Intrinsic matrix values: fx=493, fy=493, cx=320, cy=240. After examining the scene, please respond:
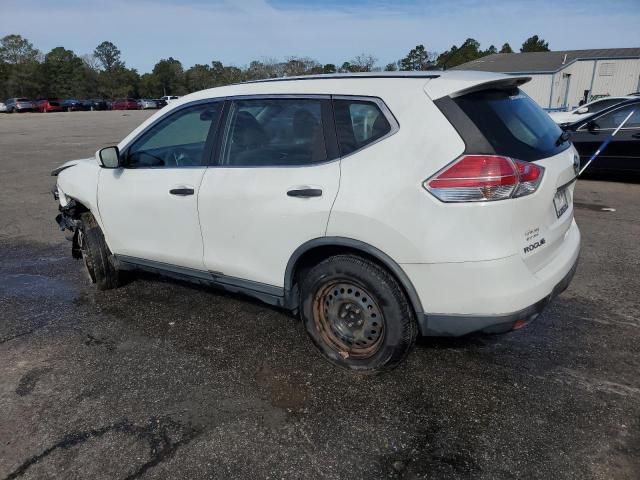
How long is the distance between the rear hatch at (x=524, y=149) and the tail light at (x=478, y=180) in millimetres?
48

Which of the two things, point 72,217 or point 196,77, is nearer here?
point 72,217

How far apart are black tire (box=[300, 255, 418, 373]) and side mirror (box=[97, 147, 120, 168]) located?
1.88 meters

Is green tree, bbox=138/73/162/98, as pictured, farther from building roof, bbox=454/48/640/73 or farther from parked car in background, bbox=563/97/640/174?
parked car in background, bbox=563/97/640/174

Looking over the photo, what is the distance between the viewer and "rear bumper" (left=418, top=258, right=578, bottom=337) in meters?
2.62

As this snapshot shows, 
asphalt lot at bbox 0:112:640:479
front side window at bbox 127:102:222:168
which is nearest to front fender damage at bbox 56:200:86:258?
asphalt lot at bbox 0:112:640:479

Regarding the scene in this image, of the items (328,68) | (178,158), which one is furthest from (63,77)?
(178,158)

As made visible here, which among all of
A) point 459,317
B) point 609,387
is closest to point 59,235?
point 459,317

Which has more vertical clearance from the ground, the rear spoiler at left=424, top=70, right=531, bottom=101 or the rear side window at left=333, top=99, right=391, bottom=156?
the rear spoiler at left=424, top=70, right=531, bottom=101

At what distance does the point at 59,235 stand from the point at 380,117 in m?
5.47

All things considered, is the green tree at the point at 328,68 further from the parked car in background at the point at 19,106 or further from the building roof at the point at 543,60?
the parked car in background at the point at 19,106

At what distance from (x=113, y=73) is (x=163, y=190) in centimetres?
9953

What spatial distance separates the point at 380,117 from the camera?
2787 millimetres

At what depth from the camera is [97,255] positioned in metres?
4.45

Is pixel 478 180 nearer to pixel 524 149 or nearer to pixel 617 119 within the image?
pixel 524 149
